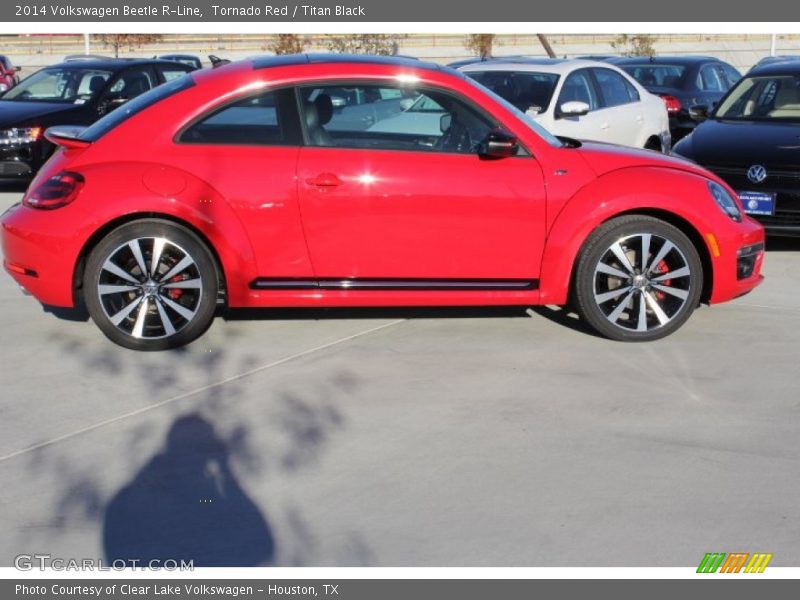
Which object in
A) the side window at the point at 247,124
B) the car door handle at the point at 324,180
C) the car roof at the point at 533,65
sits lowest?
the car door handle at the point at 324,180

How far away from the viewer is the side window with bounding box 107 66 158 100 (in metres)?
13.9

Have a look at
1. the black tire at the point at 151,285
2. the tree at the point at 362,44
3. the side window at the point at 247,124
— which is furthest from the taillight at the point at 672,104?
the tree at the point at 362,44

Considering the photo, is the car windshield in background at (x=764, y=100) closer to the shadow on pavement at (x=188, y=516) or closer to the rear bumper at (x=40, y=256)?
the rear bumper at (x=40, y=256)

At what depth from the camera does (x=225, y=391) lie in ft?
18.5

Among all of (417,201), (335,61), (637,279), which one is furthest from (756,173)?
(335,61)

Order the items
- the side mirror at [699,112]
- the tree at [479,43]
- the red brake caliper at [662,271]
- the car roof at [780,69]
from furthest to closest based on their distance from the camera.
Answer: the tree at [479,43] → the side mirror at [699,112] → the car roof at [780,69] → the red brake caliper at [662,271]

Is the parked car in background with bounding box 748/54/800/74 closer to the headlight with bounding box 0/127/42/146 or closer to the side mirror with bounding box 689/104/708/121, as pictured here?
the side mirror with bounding box 689/104/708/121

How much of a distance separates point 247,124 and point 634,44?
1637 inches

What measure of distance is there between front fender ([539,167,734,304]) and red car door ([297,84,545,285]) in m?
0.11

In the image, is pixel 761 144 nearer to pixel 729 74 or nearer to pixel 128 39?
pixel 729 74

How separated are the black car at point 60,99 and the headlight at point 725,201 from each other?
8.23 meters

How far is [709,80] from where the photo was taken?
17.5m

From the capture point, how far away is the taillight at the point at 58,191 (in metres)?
6.17

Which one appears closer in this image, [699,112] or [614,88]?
[699,112]
